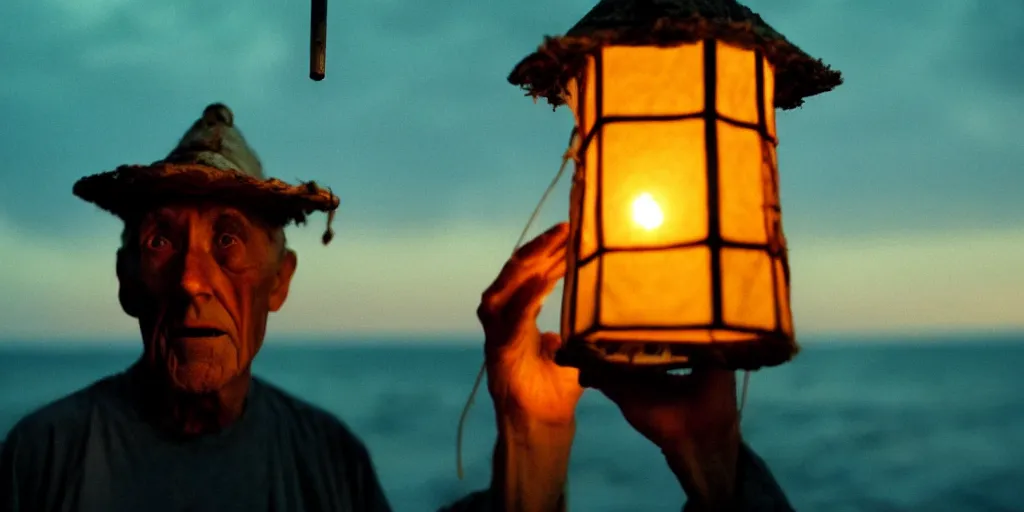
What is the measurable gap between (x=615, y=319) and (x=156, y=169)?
1.87m

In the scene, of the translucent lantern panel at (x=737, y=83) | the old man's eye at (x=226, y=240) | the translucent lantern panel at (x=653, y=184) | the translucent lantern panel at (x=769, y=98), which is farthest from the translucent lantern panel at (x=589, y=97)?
the old man's eye at (x=226, y=240)

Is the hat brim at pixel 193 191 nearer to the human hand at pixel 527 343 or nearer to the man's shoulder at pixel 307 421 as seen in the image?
the man's shoulder at pixel 307 421

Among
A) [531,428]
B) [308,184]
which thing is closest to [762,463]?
[531,428]

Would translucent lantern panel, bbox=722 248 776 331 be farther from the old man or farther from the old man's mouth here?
the old man's mouth

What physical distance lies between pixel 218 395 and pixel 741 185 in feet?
7.15

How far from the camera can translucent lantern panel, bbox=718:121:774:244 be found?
3.02 m

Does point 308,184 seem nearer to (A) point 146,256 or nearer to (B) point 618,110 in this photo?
(A) point 146,256

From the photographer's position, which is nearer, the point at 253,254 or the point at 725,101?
the point at 725,101

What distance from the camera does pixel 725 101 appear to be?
123 inches

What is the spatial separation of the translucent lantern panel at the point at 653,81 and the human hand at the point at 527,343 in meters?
0.54

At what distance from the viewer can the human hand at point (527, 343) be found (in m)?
3.56

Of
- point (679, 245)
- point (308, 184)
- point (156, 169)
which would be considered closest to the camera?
point (679, 245)

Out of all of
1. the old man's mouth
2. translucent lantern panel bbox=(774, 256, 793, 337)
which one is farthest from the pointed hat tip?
translucent lantern panel bbox=(774, 256, 793, 337)

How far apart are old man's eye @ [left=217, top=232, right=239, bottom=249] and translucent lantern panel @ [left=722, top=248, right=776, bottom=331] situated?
201 cm
